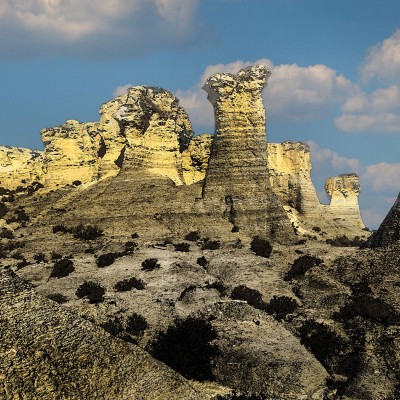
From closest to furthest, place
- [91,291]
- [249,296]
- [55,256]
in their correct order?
[249,296], [91,291], [55,256]

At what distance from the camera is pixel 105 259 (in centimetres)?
3734

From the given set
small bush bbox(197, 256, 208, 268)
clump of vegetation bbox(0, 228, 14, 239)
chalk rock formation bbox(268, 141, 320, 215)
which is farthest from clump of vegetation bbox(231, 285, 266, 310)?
chalk rock formation bbox(268, 141, 320, 215)

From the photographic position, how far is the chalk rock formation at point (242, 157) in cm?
4716

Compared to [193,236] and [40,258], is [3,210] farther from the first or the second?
[193,236]

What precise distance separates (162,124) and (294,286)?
2705 cm

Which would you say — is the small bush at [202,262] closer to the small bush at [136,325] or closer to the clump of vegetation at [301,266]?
the clump of vegetation at [301,266]

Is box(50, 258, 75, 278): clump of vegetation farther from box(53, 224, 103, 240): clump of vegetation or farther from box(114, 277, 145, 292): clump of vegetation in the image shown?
box(53, 224, 103, 240): clump of vegetation

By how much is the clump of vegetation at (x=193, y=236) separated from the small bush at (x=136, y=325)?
19158 mm

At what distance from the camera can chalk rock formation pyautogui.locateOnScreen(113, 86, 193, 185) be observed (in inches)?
2015

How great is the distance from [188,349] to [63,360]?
10.2 meters

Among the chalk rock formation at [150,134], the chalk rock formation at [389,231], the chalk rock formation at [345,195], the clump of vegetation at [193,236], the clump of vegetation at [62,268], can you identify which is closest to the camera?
the clump of vegetation at [62,268]

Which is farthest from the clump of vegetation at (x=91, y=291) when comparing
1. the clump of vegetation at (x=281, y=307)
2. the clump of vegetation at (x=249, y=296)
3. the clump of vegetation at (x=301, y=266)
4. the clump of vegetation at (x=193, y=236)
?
the clump of vegetation at (x=193, y=236)

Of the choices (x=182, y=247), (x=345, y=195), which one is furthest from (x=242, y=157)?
(x=345, y=195)

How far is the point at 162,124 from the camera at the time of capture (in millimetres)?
52625
